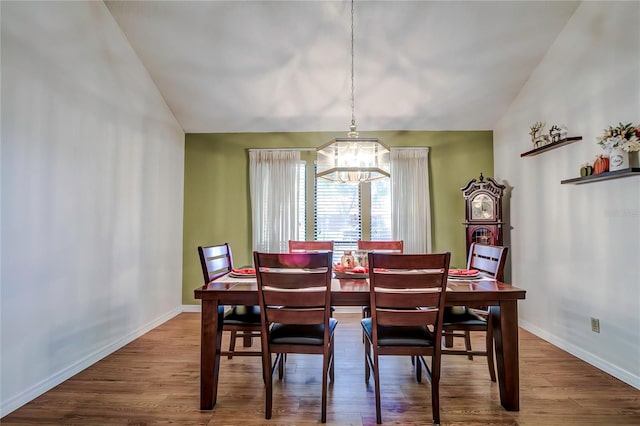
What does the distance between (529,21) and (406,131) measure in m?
1.69

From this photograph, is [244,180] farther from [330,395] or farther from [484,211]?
[484,211]

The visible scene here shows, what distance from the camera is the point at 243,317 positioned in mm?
2320

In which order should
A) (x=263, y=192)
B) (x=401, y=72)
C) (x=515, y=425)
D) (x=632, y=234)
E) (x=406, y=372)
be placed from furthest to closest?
(x=263, y=192) → (x=401, y=72) → (x=406, y=372) → (x=632, y=234) → (x=515, y=425)

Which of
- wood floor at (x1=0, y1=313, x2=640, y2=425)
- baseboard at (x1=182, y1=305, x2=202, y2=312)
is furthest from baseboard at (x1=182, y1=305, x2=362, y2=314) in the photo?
wood floor at (x1=0, y1=313, x2=640, y2=425)

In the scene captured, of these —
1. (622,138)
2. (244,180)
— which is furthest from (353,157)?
(244,180)

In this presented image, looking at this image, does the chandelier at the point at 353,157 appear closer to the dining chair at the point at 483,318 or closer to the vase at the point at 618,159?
the dining chair at the point at 483,318

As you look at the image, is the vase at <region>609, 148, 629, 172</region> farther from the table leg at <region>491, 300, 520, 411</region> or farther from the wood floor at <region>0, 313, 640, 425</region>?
the wood floor at <region>0, 313, 640, 425</region>

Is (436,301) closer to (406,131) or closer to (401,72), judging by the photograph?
(401,72)

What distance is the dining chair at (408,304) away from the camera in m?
1.75

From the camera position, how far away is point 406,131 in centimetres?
422

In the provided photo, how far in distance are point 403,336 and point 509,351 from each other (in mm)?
670

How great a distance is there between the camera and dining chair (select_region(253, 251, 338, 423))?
1783 mm

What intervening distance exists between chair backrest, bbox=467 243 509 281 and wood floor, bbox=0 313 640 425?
2.66 ft

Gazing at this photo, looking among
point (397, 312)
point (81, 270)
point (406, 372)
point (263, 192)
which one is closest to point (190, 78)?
point (263, 192)
